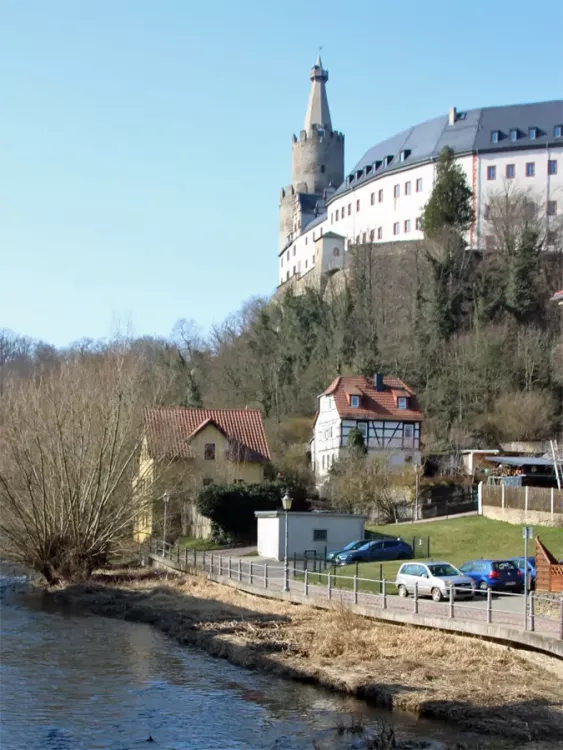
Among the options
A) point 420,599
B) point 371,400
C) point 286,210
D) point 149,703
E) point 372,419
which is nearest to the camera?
point 149,703

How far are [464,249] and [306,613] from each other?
66.2m

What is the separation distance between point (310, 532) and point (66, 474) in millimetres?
11784

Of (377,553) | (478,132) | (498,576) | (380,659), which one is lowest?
(377,553)

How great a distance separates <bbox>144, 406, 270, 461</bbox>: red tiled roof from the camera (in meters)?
49.7

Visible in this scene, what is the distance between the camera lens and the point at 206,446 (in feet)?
191

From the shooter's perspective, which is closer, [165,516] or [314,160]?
[165,516]

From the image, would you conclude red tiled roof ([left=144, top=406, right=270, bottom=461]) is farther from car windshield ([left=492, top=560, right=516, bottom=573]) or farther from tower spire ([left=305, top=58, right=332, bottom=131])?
tower spire ([left=305, top=58, right=332, bottom=131])

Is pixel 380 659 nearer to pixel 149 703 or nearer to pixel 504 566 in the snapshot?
pixel 149 703

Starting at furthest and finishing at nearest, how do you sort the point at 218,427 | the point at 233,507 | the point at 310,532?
the point at 218,427
the point at 233,507
the point at 310,532

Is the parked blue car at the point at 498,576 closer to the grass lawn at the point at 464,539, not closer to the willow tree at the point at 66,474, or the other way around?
the grass lawn at the point at 464,539

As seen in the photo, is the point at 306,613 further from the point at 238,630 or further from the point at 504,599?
the point at 504,599

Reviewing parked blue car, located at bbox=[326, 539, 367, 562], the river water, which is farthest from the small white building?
the river water

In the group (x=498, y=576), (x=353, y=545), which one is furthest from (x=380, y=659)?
(x=353, y=545)

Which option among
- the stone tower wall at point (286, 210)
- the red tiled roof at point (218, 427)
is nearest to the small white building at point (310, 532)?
the red tiled roof at point (218, 427)
